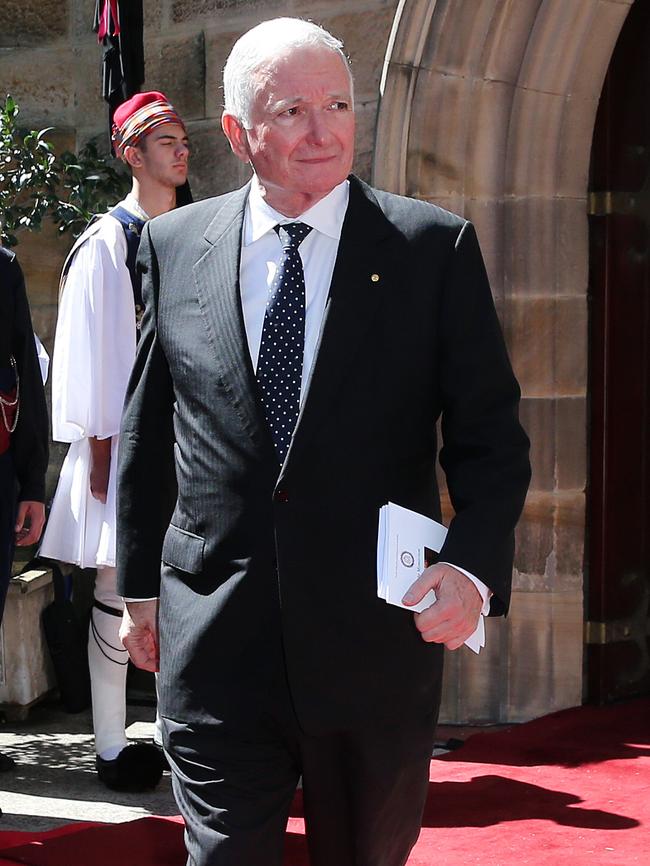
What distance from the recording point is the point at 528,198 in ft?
14.8

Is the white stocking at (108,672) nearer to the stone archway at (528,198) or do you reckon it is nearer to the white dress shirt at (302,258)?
the stone archway at (528,198)

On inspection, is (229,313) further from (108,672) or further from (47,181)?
(47,181)

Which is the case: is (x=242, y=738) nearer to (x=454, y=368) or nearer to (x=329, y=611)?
(x=329, y=611)

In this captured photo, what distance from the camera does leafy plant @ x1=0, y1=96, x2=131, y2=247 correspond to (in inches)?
196

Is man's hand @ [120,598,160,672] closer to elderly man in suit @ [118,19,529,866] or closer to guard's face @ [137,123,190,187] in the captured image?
elderly man in suit @ [118,19,529,866]

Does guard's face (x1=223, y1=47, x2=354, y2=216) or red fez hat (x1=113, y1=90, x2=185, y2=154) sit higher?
red fez hat (x1=113, y1=90, x2=185, y2=154)

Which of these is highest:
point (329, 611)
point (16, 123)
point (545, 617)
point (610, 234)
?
point (16, 123)

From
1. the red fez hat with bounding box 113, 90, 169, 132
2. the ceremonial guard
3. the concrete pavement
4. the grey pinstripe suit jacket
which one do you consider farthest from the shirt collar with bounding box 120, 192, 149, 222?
the grey pinstripe suit jacket

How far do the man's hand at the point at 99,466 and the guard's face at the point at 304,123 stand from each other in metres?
1.92

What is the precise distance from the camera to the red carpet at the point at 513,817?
3.37 meters

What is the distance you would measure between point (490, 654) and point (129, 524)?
248cm

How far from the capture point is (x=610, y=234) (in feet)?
15.2

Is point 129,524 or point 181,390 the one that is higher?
point 181,390

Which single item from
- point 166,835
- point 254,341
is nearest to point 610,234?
point 166,835
